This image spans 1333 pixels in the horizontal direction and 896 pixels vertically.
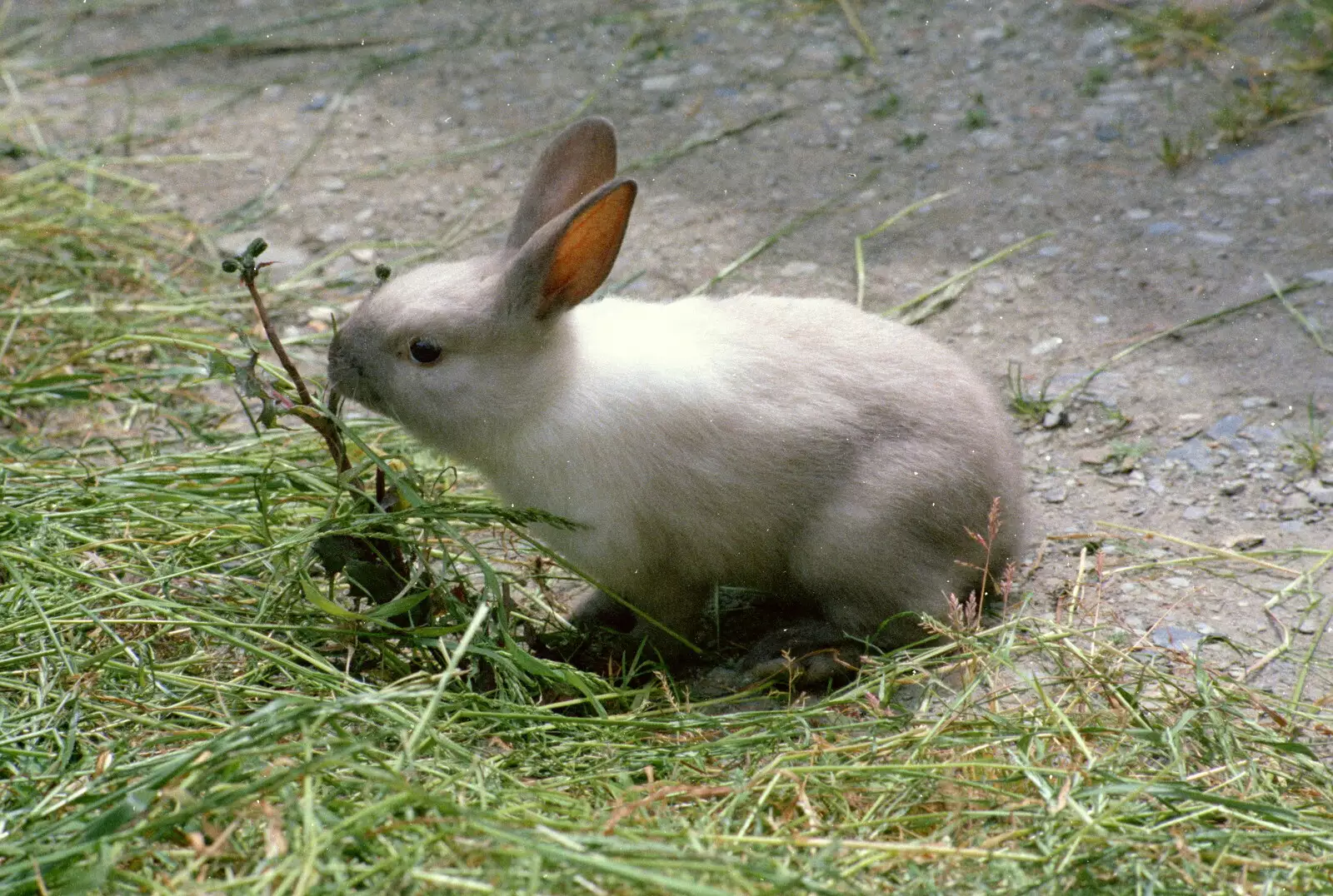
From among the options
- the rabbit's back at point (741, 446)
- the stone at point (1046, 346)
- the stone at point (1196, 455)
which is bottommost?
the stone at point (1196, 455)

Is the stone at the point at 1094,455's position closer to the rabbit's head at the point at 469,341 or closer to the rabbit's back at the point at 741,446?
the rabbit's back at the point at 741,446

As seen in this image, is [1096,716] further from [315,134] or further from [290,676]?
[315,134]

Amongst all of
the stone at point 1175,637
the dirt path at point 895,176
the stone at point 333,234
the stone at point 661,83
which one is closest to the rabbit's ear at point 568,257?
the dirt path at point 895,176

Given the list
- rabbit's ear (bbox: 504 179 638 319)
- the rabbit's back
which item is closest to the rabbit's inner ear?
rabbit's ear (bbox: 504 179 638 319)

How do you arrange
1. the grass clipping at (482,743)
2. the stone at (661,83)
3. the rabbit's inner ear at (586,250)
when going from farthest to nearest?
the stone at (661,83) → the rabbit's inner ear at (586,250) → the grass clipping at (482,743)

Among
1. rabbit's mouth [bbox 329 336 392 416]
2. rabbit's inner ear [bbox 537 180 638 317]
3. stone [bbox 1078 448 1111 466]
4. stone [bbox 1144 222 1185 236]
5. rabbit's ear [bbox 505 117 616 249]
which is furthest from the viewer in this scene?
stone [bbox 1144 222 1185 236]

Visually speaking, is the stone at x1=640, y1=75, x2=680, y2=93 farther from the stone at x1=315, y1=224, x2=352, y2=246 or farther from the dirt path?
the stone at x1=315, y1=224, x2=352, y2=246

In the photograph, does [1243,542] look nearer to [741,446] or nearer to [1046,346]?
[1046,346]

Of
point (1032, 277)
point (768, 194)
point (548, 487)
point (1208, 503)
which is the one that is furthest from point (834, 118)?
point (548, 487)
